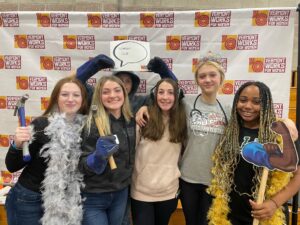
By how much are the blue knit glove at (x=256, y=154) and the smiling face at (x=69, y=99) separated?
3.41ft

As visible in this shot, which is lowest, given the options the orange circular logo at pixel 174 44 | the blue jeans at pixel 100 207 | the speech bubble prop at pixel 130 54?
the blue jeans at pixel 100 207

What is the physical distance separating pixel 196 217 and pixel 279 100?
134 cm

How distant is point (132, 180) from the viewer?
1.95 metres

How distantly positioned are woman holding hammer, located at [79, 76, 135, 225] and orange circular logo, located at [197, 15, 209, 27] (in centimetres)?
114

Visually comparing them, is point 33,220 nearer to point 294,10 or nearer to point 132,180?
point 132,180

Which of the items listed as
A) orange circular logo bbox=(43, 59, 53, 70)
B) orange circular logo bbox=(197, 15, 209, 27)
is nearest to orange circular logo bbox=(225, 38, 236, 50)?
orange circular logo bbox=(197, 15, 209, 27)

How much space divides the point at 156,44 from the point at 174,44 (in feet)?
0.54

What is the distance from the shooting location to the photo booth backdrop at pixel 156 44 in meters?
2.58

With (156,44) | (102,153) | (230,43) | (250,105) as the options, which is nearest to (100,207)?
(102,153)

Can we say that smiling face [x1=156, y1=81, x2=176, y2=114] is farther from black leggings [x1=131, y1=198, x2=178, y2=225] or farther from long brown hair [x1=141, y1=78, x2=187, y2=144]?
black leggings [x1=131, y1=198, x2=178, y2=225]

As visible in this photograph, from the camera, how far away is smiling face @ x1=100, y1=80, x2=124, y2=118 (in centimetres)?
185

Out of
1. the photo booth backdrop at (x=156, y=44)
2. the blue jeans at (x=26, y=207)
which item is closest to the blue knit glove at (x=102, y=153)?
the blue jeans at (x=26, y=207)

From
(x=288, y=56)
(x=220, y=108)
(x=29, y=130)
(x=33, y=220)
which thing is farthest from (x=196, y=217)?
(x=288, y=56)

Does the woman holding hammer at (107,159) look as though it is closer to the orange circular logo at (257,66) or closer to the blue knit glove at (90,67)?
the blue knit glove at (90,67)
